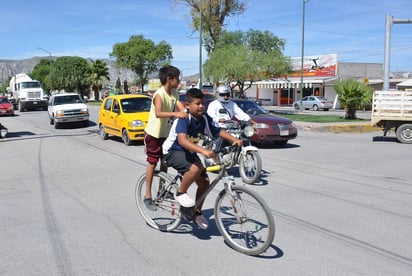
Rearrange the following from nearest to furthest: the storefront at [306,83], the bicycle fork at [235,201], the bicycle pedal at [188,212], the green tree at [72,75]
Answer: the bicycle fork at [235,201] < the bicycle pedal at [188,212] < the storefront at [306,83] < the green tree at [72,75]

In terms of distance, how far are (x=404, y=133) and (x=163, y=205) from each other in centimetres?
1198

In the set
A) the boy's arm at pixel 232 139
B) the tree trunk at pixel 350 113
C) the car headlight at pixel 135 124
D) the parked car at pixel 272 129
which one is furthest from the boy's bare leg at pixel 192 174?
the tree trunk at pixel 350 113

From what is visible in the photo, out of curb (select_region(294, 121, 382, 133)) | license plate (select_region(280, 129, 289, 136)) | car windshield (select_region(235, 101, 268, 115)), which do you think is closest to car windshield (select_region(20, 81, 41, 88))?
curb (select_region(294, 121, 382, 133))

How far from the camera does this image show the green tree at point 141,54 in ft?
192

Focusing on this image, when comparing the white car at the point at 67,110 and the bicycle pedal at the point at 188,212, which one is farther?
the white car at the point at 67,110

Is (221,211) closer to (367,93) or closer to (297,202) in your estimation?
(297,202)

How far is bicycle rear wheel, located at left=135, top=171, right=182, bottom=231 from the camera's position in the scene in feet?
17.2

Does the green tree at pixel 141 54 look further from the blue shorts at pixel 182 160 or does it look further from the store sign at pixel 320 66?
the blue shorts at pixel 182 160

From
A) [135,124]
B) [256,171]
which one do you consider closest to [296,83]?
[135,124]

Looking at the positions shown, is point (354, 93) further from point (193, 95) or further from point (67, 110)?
point (193, 95)

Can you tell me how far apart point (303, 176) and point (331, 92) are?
42549 millimetres

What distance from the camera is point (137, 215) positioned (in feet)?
20.3

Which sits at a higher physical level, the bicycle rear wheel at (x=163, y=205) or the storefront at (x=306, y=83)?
the storefront at (x=306, y=83)

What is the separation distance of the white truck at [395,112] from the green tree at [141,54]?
45830 millimetres
